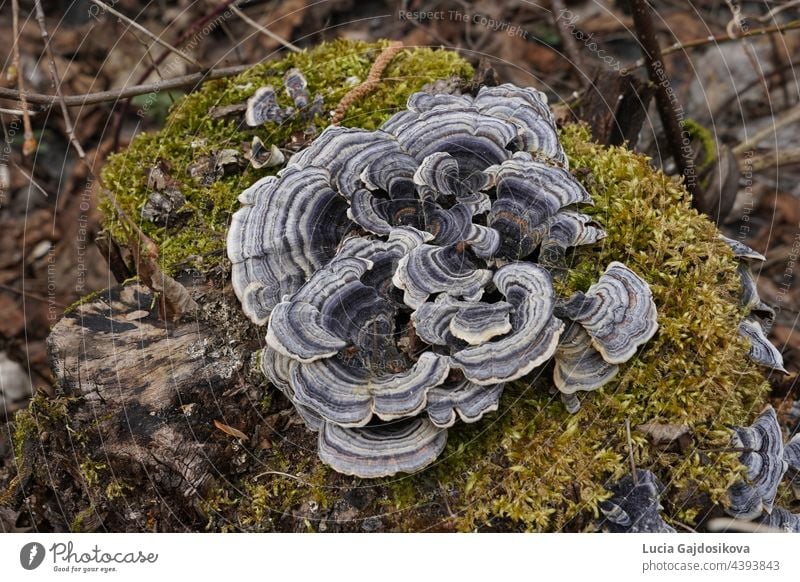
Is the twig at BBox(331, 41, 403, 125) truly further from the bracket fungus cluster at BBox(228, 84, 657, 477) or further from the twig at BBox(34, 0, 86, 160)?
the twig at BBox(34, 0, 86, 160)

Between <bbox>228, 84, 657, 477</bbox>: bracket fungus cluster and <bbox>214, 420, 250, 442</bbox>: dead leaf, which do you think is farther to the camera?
<bbox>214, 420, 250, 442</bbox>: dead leaf

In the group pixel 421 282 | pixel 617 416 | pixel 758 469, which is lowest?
pixel 758 469

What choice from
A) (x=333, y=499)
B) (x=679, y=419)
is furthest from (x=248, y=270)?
(x=679, y=419)

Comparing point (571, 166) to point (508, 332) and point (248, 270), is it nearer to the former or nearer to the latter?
point (508, 332)

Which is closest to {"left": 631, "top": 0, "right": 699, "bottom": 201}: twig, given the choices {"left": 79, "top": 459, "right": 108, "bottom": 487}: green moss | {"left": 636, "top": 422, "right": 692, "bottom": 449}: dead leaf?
{"left": 636, "top": 422, "right": 692, "bottom": 449}: dead leaf

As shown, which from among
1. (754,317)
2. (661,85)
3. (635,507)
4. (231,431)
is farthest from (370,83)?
(635,507)

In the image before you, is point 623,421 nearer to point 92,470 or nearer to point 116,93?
point 92,470

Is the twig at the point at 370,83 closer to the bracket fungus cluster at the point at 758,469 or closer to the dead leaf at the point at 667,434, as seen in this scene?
the dead leaf at the point at 667,434

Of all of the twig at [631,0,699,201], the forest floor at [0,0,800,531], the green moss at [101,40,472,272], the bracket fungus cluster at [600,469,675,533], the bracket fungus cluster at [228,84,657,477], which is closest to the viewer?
the bracket fungus cluster at [228,84,657,477]
